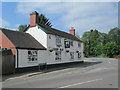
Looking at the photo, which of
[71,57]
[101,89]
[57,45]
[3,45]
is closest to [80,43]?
[71,57]

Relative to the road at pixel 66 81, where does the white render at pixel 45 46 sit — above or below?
above

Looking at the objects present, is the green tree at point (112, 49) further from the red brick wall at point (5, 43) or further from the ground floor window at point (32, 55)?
the red brick wall at point (5, 43)

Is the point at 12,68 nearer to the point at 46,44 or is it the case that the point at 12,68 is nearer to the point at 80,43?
the point at 46,44

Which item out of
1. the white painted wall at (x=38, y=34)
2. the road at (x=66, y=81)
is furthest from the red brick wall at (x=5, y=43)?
the white painted wall at (x=38, y=34)

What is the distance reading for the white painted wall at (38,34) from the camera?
23036mm

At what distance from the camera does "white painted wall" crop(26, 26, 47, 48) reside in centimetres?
2304

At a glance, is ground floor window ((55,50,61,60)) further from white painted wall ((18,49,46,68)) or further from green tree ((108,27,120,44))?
green tree ((108,27,120,44))

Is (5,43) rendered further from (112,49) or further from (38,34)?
(112,49)

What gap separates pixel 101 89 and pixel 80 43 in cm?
2577

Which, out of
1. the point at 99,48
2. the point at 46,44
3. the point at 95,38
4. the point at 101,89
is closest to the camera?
the point at 101,89

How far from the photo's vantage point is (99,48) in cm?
7450

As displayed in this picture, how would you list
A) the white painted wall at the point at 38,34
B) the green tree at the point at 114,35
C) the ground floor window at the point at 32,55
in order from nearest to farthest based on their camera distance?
the ground floor window at the point at 32,55, the white painted wall at the point at 38,34, the green tree at the point at 114,35

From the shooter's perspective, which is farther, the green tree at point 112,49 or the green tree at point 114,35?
the green tree at point 114,35

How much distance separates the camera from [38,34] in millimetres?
23922
